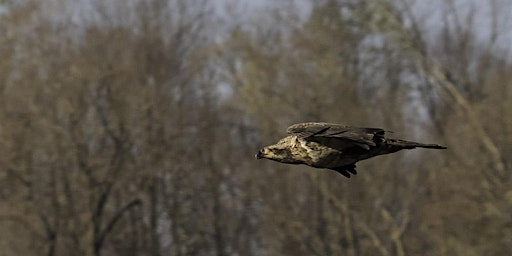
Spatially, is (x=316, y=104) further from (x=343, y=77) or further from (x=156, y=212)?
(x=156, y=212)

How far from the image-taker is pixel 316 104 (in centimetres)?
3544

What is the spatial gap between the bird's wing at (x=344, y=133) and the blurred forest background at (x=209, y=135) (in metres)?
19.8

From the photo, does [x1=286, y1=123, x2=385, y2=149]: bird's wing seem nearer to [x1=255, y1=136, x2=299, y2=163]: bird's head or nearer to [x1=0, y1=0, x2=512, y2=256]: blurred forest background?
[x1=255, y1=136, x2=299, y2=163]: bird's head

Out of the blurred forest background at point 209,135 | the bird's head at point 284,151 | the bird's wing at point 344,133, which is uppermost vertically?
the blurred forest background at point 209,135

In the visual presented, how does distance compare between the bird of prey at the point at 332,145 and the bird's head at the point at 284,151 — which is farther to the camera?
the bird's head at the point at 284,151

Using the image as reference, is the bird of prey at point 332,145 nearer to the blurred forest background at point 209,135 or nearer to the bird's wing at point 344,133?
the bird's wing at point 344,133

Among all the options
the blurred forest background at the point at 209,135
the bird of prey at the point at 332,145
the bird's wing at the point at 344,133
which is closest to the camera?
the bird's wing at the point at 344,133

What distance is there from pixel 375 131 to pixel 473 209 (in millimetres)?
19027

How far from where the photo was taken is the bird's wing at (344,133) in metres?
12.1

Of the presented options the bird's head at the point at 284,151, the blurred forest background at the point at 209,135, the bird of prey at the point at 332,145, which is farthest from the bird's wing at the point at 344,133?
the blurred forest background at the point at 209,135

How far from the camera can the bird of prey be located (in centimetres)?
1227

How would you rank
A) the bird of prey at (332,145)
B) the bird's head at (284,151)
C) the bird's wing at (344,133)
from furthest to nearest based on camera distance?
the bird's head at (284,151) → the bird of prey at (332,145) → the bird's wing at (344,133)

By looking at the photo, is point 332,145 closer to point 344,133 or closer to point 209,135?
point 344,133

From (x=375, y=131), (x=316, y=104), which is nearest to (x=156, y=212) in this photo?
(x=316, y=104)
